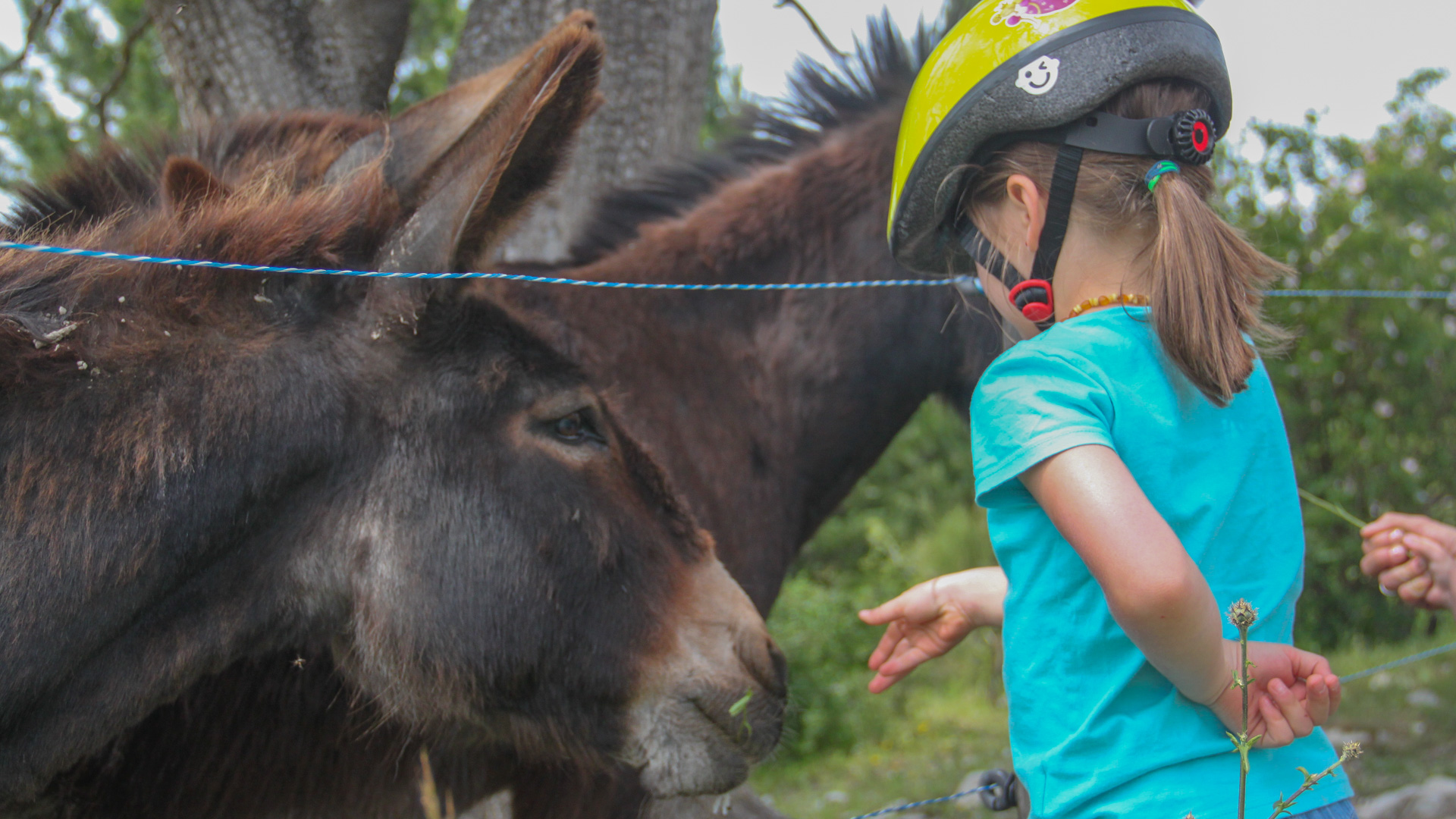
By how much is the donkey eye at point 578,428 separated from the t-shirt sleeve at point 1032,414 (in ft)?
2.68

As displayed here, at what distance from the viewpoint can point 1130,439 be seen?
1450 millimetres

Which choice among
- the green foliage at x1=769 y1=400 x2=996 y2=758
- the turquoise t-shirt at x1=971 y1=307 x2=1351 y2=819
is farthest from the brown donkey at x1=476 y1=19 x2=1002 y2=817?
the green foliage at x1=769 y1=400 x2=996 y2=758

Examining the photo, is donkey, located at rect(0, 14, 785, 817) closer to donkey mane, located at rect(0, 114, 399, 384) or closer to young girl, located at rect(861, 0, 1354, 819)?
donkey mane, located at rect(0, 114, 399, 384)

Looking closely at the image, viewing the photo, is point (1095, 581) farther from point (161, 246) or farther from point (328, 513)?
point (161, 246)

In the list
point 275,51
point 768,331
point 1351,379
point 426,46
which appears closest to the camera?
point 768,331

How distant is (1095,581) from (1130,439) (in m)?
0.23

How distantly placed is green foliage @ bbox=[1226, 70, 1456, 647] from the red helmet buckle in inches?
222

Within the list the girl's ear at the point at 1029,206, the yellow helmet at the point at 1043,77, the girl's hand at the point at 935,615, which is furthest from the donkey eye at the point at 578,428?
the girl's ear at the point at 1029,206

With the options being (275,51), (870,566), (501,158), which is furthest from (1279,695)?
(870,566)

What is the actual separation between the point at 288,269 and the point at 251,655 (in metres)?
0.71

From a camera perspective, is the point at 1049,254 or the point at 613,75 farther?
the point at 613,75

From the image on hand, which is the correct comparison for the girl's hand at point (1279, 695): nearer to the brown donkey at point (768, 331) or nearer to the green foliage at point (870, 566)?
the brown donkey at point (768, 331)

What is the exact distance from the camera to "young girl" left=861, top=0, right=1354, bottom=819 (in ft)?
4.42

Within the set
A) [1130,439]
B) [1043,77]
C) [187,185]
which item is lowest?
[1130,439]
